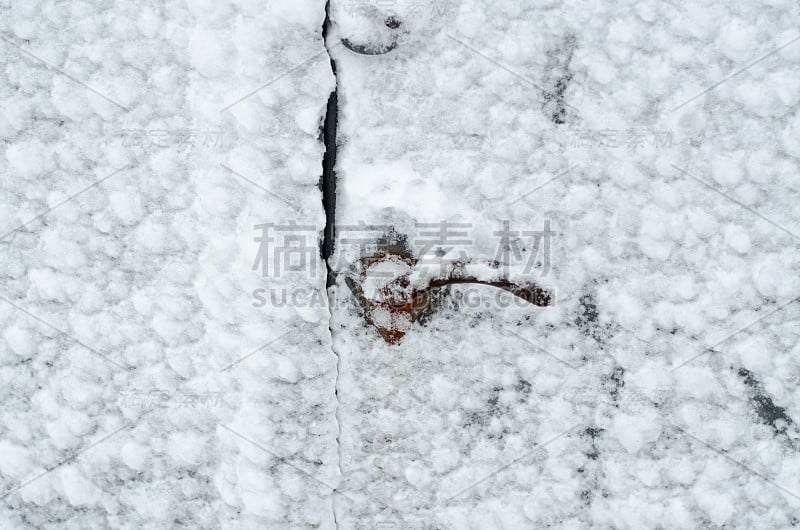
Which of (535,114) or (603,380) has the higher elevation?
(535,114)

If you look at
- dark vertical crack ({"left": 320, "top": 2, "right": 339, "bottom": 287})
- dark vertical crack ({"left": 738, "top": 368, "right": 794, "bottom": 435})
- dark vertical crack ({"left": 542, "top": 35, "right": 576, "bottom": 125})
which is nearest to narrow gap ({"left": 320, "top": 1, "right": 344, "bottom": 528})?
dark vertical crack ({"left": 320, "top": 2, "right": 339, "bottom": 287})

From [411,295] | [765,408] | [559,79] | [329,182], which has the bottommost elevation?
[765,408]

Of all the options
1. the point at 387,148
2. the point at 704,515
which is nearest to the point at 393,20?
the point at 387,148

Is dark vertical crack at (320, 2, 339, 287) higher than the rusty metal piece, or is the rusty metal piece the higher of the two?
dark vertical crack at (320, 2, 339, 287)

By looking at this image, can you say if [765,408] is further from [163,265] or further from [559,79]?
[163,265]

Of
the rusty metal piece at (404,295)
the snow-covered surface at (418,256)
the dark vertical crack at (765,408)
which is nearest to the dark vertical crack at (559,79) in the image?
the snow-covered surface at (418,256)

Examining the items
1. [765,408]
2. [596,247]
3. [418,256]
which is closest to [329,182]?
[418,256]

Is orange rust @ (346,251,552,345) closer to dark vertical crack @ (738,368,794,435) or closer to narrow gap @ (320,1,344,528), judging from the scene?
narrow gap @ (320,1,344,528)

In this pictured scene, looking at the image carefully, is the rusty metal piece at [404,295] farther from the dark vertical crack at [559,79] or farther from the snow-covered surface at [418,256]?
the dark vertical crack at [559,79]

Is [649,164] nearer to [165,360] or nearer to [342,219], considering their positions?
[342,219]
